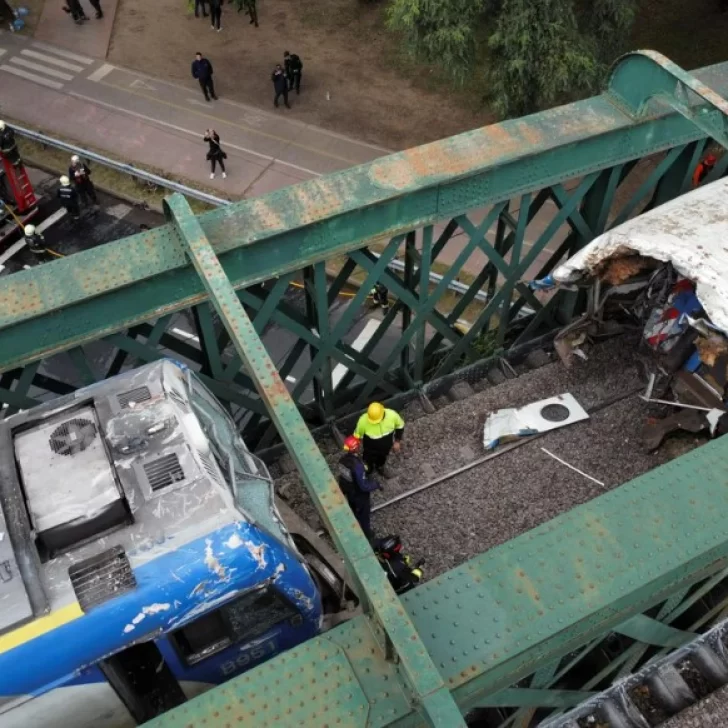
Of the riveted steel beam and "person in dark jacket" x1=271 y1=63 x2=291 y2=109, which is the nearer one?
the riveted steel beam

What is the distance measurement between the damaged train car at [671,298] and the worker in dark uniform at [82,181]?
1255cm

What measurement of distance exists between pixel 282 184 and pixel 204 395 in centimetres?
1286

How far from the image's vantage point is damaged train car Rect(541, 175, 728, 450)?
7898mm

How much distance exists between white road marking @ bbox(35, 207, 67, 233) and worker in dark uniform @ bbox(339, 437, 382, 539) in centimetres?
1280

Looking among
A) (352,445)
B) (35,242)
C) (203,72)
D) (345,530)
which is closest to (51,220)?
(35,242)

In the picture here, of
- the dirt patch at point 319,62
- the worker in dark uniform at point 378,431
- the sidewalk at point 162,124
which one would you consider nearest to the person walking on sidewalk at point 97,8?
the dirt patch at point 319,62

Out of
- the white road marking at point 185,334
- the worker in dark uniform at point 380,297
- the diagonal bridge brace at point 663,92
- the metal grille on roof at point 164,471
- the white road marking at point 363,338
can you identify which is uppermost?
the white road marking at point 185,334

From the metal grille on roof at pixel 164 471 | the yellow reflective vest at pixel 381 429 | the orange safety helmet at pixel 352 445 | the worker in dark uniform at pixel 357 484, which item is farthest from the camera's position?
the yellow reflective vest at pixel 381 429

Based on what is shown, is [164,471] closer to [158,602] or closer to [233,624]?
[158,602]

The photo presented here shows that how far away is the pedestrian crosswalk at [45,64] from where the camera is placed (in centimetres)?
2220

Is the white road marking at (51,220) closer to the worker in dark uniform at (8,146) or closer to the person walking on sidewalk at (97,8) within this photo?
the worker in dark uniform at (8,146)

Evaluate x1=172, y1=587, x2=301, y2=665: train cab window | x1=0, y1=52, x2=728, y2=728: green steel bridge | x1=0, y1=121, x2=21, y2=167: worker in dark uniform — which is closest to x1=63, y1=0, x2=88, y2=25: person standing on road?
x1=0, y1=121, x2=21, y2=167: worker in dark uniform

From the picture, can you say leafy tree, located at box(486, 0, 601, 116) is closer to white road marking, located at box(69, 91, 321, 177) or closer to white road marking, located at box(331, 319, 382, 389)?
white road marking, located at box(331, 319, 382, 389)

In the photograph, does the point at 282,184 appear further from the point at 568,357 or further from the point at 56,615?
the point at 56,615
